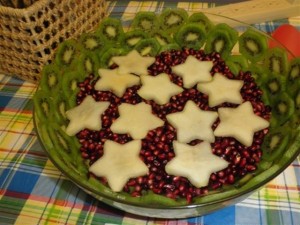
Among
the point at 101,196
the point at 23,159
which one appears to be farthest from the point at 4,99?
the point at 101,196

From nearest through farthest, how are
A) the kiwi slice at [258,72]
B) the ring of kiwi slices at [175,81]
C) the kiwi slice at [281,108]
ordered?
the ring of kiwi slices at [175,81] → the kiwi slice at [281,108] → the kiwi slice at [258,72]

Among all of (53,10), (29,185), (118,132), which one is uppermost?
(53,10)

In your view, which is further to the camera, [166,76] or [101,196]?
[166,76]

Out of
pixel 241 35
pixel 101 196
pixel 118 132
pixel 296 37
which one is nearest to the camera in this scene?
pixel 101 196

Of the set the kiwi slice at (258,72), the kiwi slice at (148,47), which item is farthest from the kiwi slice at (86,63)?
the kiwi slice at (258,72)

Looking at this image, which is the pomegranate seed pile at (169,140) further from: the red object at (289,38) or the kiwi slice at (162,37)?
the red object at (289,38)

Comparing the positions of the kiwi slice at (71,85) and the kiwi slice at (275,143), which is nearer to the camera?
the kiwi slice at (275,143)

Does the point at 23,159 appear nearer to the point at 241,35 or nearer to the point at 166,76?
the point at 166,76

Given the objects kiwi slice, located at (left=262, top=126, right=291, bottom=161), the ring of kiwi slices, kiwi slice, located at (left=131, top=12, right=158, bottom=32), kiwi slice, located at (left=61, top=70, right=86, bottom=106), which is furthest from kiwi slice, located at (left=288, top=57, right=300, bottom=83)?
kiwi slice, located at (left=61, top=70, right=86, bottom=106)
